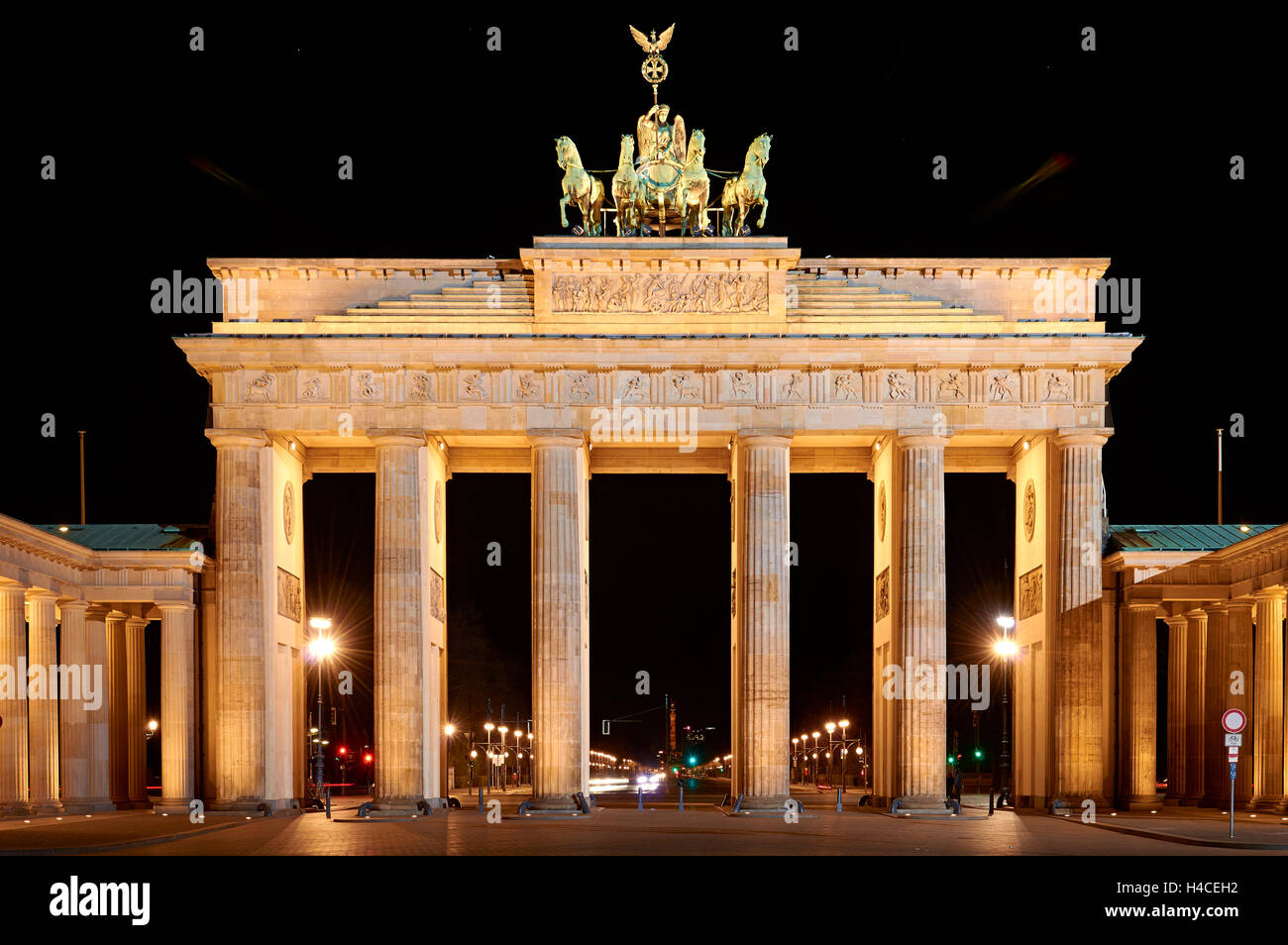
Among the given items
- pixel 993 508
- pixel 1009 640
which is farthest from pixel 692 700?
pixel 1009 640

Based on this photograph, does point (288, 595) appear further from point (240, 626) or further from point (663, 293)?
point (663, 293)

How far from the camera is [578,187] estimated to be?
5053cm

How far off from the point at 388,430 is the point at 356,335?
9.92 feet

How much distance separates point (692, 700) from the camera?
16825 centimetres

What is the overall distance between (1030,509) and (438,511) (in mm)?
19589

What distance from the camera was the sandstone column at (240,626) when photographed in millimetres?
48406

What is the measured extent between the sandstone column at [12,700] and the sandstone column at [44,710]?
139 cm

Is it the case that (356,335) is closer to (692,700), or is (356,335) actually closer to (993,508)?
(993,508)

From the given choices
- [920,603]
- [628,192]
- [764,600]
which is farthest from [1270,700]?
[628,192]

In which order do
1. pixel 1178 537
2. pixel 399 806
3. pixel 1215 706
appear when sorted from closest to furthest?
1. pixel 399 806
2. pixel 1215 706
3. pixel 1178 537

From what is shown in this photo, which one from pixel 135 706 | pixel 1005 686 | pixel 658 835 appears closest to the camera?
pixel 658 835

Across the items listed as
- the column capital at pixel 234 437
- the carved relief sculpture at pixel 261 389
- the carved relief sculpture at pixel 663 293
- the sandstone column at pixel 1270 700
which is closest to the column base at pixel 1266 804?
the sandstone column at pixel 1270 700

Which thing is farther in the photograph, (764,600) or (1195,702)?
(1195,702)

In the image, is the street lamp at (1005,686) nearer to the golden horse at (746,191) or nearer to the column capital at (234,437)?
the golden horse at (746,191)
